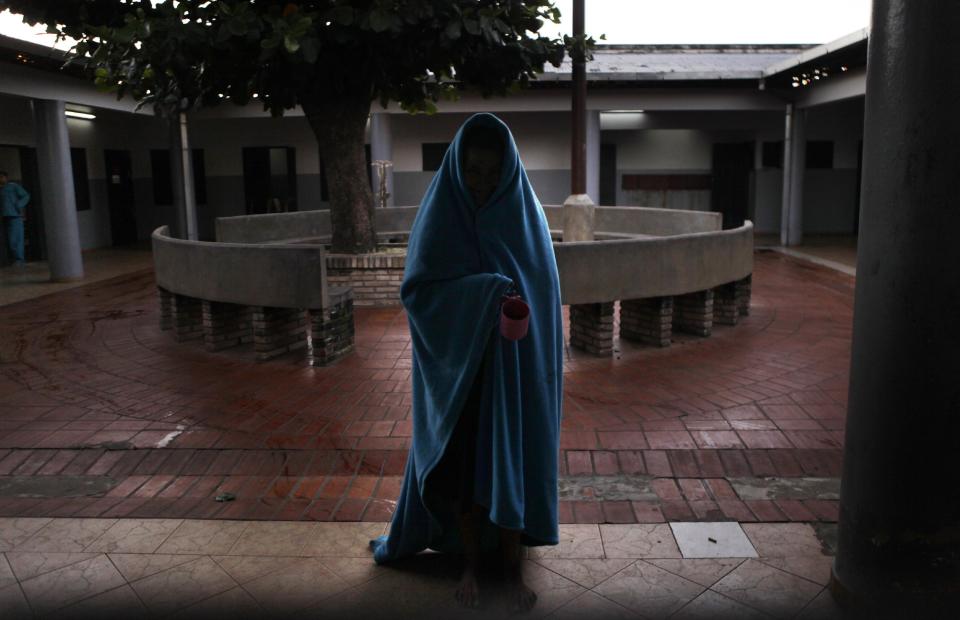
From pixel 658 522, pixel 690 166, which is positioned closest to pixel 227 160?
pixel 690 166

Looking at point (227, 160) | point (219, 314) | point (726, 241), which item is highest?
point (227, 160)

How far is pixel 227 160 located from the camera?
19391 mm

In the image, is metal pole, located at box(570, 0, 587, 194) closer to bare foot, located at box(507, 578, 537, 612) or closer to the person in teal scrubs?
bare foot, located at box(507, 578, 537, 612)

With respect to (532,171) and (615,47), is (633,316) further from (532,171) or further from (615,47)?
(615,47)

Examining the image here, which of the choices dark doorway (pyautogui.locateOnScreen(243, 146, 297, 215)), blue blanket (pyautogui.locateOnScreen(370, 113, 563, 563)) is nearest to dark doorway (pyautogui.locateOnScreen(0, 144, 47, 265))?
dark doorway (pyautogui.locateOnScreen(243, 146, 297, 215))

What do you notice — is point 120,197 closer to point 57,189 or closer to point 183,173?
point 183,173

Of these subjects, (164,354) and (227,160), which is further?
(227,160)

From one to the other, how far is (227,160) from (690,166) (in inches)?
456

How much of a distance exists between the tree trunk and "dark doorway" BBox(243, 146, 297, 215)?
10.2 meters

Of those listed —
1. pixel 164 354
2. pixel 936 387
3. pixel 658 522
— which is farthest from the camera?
pixel 164 354

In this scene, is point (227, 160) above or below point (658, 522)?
above

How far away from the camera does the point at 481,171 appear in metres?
2.76

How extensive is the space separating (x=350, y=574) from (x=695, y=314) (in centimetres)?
501

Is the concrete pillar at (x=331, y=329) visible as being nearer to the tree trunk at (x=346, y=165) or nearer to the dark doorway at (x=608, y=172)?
the tree trunk at (x=346, y=165)
